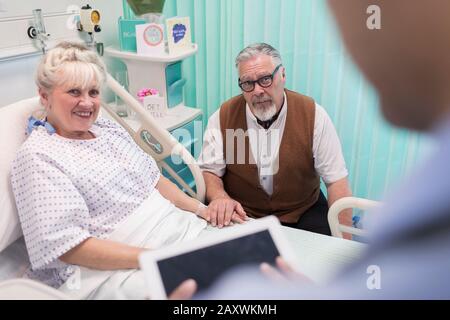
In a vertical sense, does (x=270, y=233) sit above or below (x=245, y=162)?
above

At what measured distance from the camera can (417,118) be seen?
0.36 meters

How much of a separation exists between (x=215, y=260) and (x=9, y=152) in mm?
802

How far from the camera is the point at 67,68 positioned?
1007 mm

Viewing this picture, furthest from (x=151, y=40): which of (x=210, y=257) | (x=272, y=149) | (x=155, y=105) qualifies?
(x=210, y=257)

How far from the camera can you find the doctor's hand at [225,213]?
1.15 m

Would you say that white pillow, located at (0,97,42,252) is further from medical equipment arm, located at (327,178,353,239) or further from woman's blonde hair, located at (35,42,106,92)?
medical equipment arm, located at (327,178,353,239)

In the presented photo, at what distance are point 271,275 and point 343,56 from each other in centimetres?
25

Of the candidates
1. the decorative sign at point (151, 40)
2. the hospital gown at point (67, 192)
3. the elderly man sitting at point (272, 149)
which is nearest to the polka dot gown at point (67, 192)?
the hospital gown at point (67, 192)

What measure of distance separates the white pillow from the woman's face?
10 cm

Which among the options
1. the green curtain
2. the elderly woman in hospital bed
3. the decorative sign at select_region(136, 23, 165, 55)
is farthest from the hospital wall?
the elderly woman in hospital bed

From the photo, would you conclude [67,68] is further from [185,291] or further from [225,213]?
[185,291]

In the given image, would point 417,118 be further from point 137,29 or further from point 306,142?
point 137,29
